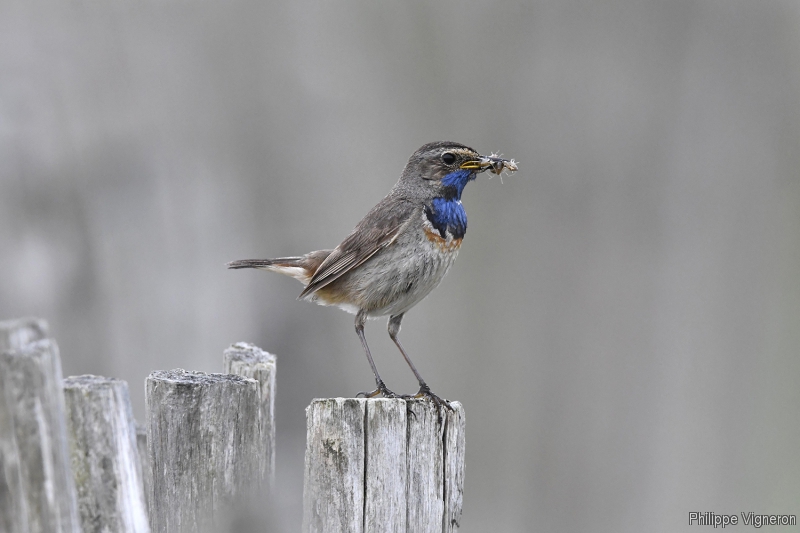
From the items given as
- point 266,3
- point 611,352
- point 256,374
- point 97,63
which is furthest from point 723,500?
point 97,63

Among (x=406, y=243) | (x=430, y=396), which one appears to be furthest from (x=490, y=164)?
(x=430, y=396)

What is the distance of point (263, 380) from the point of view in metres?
3.26

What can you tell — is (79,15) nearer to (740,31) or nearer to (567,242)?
(567,242)

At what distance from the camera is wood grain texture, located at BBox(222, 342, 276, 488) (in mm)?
3018

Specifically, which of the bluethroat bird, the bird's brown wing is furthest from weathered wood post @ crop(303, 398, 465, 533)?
the bird's brown wing

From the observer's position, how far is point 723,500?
6430 mm

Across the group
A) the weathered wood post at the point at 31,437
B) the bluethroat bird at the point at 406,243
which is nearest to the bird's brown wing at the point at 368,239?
the bluethroat bird at the point at 406,243

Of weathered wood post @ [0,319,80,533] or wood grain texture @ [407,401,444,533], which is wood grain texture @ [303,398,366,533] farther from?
weathered wood post @ [0,319,80,533]

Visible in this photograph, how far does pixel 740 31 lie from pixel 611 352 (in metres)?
2.47

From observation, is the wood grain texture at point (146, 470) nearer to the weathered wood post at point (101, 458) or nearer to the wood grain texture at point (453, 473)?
the weathered wood post at point (101, 458)

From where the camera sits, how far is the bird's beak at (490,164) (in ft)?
13.9

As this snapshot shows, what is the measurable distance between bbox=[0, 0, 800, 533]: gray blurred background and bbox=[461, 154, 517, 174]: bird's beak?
186 centimetres

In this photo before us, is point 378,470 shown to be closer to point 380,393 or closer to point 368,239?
point 380,393

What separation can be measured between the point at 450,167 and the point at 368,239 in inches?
21.9
